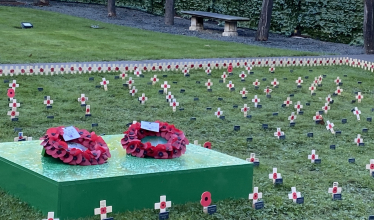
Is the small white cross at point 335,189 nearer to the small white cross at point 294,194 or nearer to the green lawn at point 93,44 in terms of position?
the small white cross at point 294,194

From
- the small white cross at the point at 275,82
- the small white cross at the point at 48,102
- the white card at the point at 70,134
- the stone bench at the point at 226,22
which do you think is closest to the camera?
the white card at the point at 70,134

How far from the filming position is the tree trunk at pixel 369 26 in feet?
65.8

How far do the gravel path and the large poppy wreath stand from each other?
15.6 meters

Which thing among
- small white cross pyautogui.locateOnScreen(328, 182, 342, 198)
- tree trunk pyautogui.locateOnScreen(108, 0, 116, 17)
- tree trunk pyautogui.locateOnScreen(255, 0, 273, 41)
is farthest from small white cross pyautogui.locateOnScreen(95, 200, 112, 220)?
tree trunk pyautogui.locateOnScreen(108, 0, 116, 17)

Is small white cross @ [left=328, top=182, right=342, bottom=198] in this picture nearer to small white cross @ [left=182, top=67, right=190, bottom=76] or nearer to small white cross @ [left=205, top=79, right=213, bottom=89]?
small white cross @ [left=205, top=79, right=213, bottom=89]

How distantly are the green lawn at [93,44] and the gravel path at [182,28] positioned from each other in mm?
1464

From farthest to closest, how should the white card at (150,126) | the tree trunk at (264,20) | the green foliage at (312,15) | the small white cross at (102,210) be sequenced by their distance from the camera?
the green foliage at (312,15) → the tree trunk at (264,20) → the white card at (150,126) → the small white cross at (102,210)

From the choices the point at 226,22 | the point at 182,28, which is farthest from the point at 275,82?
the point at 182,28

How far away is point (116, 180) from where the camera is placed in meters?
6.02

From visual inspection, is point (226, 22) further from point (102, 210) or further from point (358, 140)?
point (102, 210)

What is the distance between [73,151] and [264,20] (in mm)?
17740

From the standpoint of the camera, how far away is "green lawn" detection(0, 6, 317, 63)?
1706 centimetres

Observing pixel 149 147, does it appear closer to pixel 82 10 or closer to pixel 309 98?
pixel 309 98

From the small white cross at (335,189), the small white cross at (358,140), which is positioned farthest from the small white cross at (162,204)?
the small white cross at (358,140)
